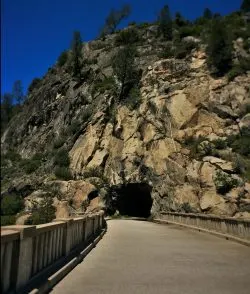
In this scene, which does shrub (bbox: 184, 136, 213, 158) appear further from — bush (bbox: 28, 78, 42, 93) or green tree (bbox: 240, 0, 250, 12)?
green tree (bbox: 240, 0, 250, 12)

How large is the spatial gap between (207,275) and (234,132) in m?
34.8

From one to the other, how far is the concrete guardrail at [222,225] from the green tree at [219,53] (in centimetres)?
2577

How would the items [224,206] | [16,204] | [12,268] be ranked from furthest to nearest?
1. [224,206]
2. [12,268]
3. [16,204]

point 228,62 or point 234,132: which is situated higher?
point 228,62

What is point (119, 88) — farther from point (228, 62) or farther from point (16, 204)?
point (16, 204)

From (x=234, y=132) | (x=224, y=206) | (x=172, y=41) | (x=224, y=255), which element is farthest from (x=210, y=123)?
(x=224, y=255)

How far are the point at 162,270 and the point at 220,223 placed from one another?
10137mm

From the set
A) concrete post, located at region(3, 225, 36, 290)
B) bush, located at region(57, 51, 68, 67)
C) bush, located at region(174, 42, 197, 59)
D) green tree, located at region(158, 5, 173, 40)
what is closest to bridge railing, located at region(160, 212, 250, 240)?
concrete post, located at region(3, 225, 36, 290)

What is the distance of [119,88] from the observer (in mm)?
52812

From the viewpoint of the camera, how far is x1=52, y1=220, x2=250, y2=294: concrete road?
7.90 m

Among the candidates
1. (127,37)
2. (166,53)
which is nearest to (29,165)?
(166,53)

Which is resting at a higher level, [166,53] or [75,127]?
[166,53]

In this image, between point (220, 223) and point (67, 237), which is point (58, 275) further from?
point (220, 223)

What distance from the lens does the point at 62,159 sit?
Result: 48.2 meters
